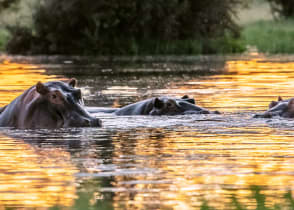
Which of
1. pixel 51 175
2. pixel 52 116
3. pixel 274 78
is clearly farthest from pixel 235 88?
pixel 51 175

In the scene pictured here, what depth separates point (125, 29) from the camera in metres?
42.1

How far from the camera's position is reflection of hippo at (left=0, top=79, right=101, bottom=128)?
10185mm

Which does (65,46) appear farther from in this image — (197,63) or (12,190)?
(12,190)

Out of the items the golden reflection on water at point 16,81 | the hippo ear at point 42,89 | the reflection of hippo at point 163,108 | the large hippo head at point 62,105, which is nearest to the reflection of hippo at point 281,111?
the reflection of hippo at point 163,108

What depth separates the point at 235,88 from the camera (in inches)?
771

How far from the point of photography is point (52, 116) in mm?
10375

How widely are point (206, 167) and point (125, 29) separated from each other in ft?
114

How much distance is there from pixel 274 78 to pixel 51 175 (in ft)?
53.4

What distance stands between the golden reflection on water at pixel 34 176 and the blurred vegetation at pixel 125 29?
3232 centimetres

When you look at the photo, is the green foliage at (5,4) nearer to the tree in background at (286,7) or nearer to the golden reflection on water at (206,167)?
the tree in background at (286,7)

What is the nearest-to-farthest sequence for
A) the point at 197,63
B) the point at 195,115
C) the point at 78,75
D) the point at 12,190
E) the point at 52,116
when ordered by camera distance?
the point at 12,190 < the point at 52,116 < the point at 195,115 < the point at 78,75 < the point at 197,63

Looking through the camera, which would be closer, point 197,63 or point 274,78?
point 274,78

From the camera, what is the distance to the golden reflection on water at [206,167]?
20.4 feet

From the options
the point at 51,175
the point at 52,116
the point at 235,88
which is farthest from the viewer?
the point at 235,88
